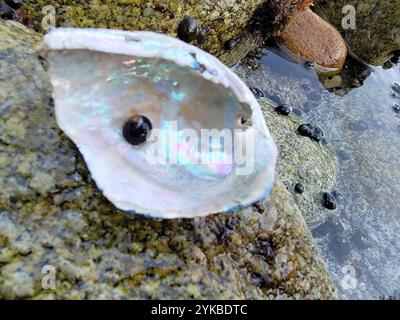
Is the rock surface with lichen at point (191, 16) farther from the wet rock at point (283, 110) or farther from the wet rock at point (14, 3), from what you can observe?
the wet rock at point (283, 110)

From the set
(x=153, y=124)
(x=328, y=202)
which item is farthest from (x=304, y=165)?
(x=153, y=124)

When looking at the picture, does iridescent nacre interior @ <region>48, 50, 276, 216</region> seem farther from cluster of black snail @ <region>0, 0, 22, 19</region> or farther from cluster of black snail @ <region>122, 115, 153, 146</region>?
cluster of black snail @ <region>0, 0, 22, 19</region>

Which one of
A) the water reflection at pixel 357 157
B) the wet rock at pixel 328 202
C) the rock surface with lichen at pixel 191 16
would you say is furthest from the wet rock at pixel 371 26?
the wet rock at pixel 328 202

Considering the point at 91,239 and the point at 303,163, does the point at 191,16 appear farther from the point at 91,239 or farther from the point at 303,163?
the point at 91,239

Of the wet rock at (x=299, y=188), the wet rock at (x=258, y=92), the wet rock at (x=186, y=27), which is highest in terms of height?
the wet rock at (x=186, y=27)

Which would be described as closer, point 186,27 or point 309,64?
point 186,27
